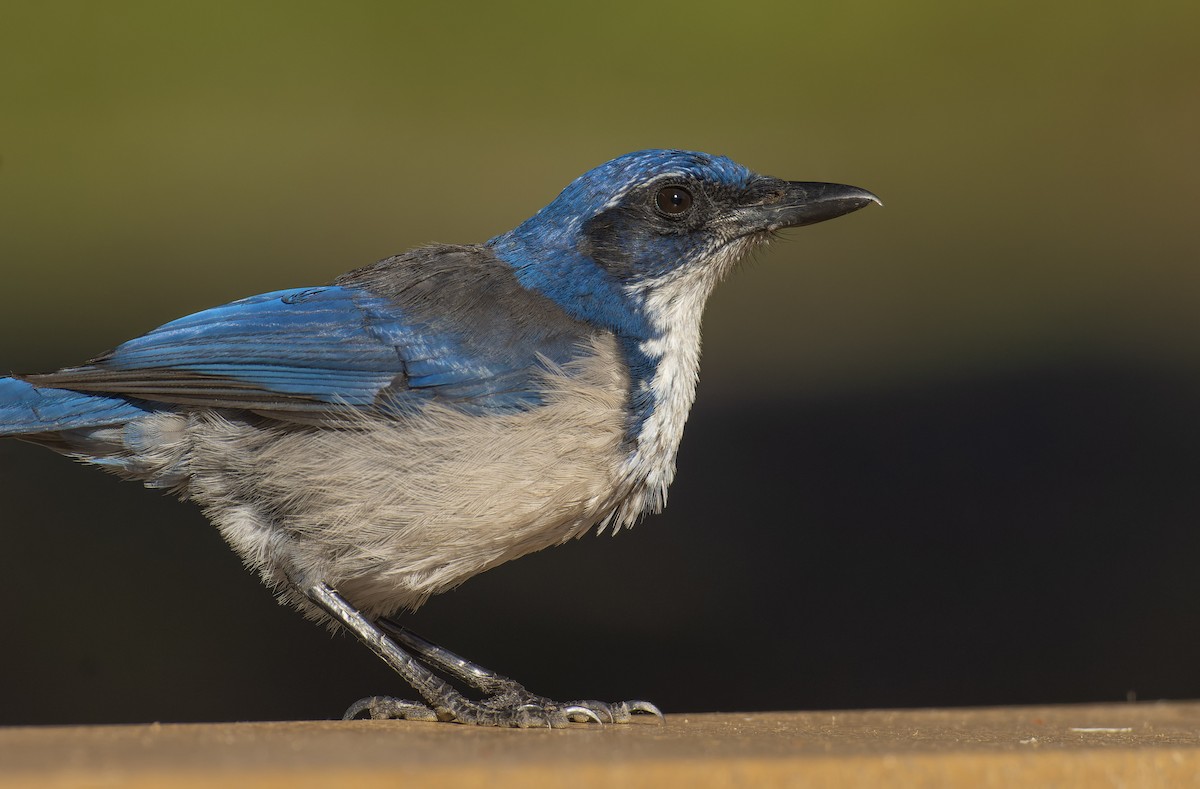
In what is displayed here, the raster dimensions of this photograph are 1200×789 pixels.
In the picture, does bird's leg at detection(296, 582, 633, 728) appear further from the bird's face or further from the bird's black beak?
the bird's black beak

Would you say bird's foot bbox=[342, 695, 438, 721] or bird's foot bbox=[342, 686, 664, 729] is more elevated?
bird's foot bbox=[342, 686, 664, 729]

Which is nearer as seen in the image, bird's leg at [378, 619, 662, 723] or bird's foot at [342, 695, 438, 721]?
bird's leg at [378, 619, 662, 723]

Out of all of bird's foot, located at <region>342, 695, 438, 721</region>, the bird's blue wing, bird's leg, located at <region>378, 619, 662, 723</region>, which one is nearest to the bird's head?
the bird's blue wing

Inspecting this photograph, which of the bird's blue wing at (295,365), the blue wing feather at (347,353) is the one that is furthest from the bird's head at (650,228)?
the bird's blue wing at (295,365)

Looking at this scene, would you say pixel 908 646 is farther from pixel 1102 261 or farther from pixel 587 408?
pixel 1102 261

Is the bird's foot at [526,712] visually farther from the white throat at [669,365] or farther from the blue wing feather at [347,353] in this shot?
the blue wing feather at [347,353]

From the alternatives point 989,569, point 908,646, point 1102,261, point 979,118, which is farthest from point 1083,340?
point 908,646

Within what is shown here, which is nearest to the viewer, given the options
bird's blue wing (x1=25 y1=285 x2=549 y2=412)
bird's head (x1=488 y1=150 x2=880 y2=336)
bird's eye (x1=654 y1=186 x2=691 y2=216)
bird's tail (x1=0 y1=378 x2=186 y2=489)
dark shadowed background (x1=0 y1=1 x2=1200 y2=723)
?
bird's blue wing (x1=25 y1=285 x2=549 y2=412)

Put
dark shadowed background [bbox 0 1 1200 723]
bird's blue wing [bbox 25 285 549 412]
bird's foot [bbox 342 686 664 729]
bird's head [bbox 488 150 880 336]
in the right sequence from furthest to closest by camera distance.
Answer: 1. dark shadowed background [bbox 0 1 1200 723]
2. bird's head [bbox 488 150 880 336]
3. bird's blue wing [bbox 25 285 549 412]
4. bird's foot [bbox 342 686 664 729]
